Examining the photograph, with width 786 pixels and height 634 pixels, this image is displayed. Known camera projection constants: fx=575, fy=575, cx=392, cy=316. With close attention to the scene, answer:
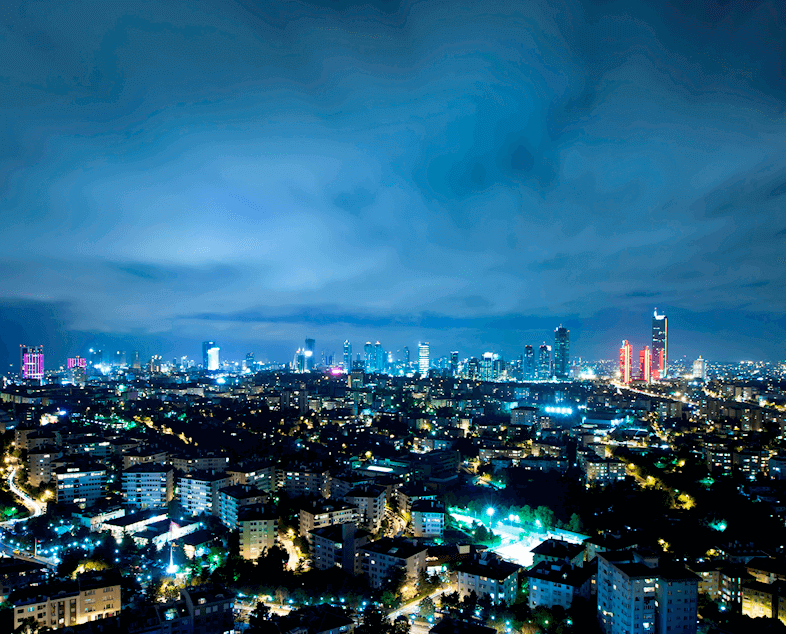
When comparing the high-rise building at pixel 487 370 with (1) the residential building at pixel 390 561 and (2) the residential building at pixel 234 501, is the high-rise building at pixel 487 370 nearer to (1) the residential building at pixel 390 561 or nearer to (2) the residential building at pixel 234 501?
(2) the residential building at pixel 234 501

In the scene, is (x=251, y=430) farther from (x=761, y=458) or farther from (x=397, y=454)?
(x=761, y=458)

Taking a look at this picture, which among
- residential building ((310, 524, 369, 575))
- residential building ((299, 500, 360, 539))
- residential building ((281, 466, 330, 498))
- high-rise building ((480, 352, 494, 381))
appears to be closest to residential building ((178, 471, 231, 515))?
residential building ((281, 466, 330, 498))

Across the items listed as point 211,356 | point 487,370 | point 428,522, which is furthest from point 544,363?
point 428,522

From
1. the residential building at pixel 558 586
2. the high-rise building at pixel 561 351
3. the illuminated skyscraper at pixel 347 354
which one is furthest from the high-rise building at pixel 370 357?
the residential building at pixel 558 586

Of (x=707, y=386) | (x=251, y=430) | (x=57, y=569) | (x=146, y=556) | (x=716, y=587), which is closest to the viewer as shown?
(x=716, y=587)

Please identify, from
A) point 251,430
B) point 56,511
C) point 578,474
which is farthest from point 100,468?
point 578,474
